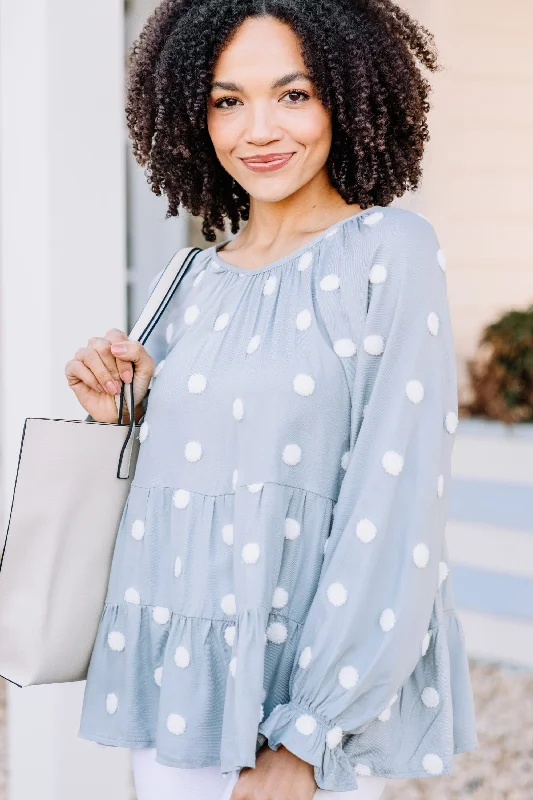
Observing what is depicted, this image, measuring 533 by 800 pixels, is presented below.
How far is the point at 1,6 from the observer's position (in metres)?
2.33

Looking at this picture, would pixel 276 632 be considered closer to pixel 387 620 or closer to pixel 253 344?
pixel 387 620

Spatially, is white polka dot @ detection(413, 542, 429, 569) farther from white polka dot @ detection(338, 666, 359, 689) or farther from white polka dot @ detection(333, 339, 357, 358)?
white polka dot @ detection(333, 339, 357, 358)

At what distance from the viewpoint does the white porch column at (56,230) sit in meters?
2.30

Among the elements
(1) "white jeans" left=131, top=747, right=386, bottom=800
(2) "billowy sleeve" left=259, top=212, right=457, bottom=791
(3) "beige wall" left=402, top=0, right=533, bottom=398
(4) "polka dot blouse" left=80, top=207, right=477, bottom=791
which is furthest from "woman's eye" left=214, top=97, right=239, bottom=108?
(3) "beige wall" left=402, top=0, right=533, bottom=398

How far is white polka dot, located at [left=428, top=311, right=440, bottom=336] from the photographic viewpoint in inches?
52.1

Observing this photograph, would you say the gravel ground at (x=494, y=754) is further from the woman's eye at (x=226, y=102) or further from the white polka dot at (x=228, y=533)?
the woman's eye at (x=226, y=102)

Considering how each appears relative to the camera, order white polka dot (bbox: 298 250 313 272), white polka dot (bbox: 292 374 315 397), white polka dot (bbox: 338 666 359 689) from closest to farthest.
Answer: white polka dot (bbox: 338 666 359 689) < white polka dot (bbox: 292 374 315 397) < white polka dot (bbox: 298 250 313 272)

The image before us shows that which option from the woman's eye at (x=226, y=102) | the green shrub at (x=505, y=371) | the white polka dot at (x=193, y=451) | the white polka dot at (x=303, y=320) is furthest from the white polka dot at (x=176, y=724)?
the green shrub at (x=505, y=371)

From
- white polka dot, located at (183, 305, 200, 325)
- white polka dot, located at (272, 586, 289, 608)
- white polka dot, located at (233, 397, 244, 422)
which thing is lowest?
white polka dot, located at (272, 586, 289, 608)

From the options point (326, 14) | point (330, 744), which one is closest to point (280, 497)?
point (330, 744)

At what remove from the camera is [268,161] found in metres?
1.53

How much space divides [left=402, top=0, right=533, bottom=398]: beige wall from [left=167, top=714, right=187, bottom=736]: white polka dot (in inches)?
141

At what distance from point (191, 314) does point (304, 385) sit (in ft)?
1.10

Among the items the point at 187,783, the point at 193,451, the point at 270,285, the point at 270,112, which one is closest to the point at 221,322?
the point at 270,285
